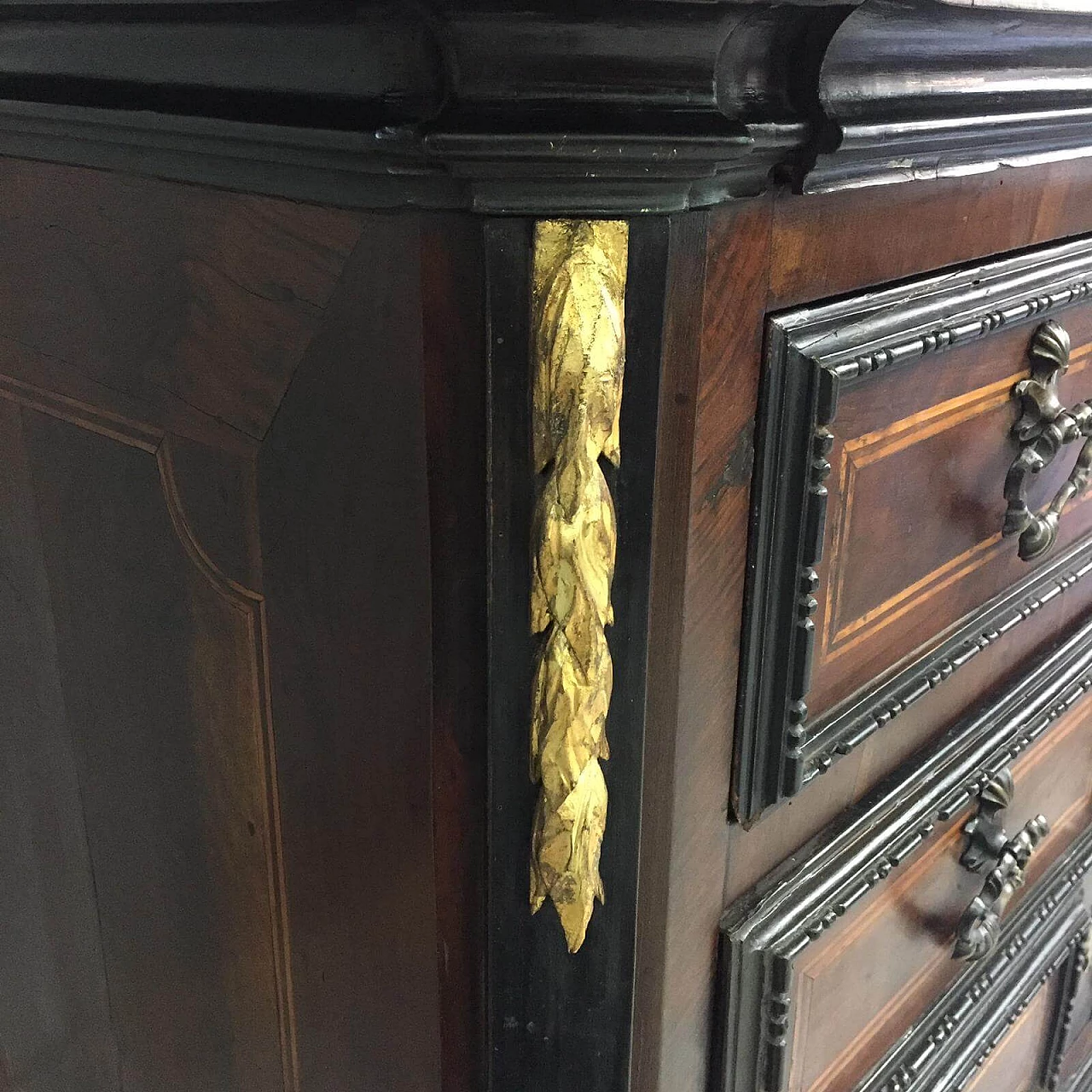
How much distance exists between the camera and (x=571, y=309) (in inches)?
11.5

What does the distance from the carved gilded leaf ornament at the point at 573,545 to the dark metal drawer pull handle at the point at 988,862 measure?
31 cm

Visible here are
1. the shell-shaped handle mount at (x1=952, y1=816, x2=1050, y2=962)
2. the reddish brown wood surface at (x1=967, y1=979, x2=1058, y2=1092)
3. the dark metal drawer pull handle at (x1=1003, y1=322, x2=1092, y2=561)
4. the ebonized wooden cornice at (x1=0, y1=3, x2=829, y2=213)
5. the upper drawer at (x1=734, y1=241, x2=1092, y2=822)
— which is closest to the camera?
the ebonized wooden cornice at (x1=0, y1=3, x2=829, y2=213)

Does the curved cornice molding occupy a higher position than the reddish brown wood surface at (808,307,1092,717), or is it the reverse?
the curved cornice molding

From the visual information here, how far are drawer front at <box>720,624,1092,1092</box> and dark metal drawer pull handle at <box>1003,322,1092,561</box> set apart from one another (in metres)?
0.11

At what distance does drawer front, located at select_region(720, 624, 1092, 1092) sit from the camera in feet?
1.54

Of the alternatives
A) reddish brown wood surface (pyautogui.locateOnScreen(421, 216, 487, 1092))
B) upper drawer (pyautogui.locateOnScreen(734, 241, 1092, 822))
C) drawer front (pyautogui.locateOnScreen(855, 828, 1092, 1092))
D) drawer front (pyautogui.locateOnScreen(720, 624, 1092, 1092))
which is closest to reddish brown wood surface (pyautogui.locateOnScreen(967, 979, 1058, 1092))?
drawer front (pyautogui.locateOnScreen(855, 828, 1092, 1092))

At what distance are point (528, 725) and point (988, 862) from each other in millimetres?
391

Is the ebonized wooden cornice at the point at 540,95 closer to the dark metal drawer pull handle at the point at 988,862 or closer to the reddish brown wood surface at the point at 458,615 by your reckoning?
the reddish brown wood surface at the point at 458,615

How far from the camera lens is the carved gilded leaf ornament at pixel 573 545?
294mm

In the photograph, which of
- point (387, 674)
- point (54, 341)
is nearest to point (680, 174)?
point (387, 674)

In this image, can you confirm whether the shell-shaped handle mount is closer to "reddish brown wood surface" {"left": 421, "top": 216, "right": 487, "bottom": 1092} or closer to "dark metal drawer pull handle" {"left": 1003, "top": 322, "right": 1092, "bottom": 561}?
"dark metal drawer pull handle" {"left": 1003, "top": 322, "right": 1092, "bottom": 561}

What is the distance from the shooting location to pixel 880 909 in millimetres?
544

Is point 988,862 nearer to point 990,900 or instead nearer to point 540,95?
point 990,900

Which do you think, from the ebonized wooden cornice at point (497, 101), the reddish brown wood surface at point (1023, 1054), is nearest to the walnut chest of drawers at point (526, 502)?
the ebonized wooden cornice at point (497, 101)
